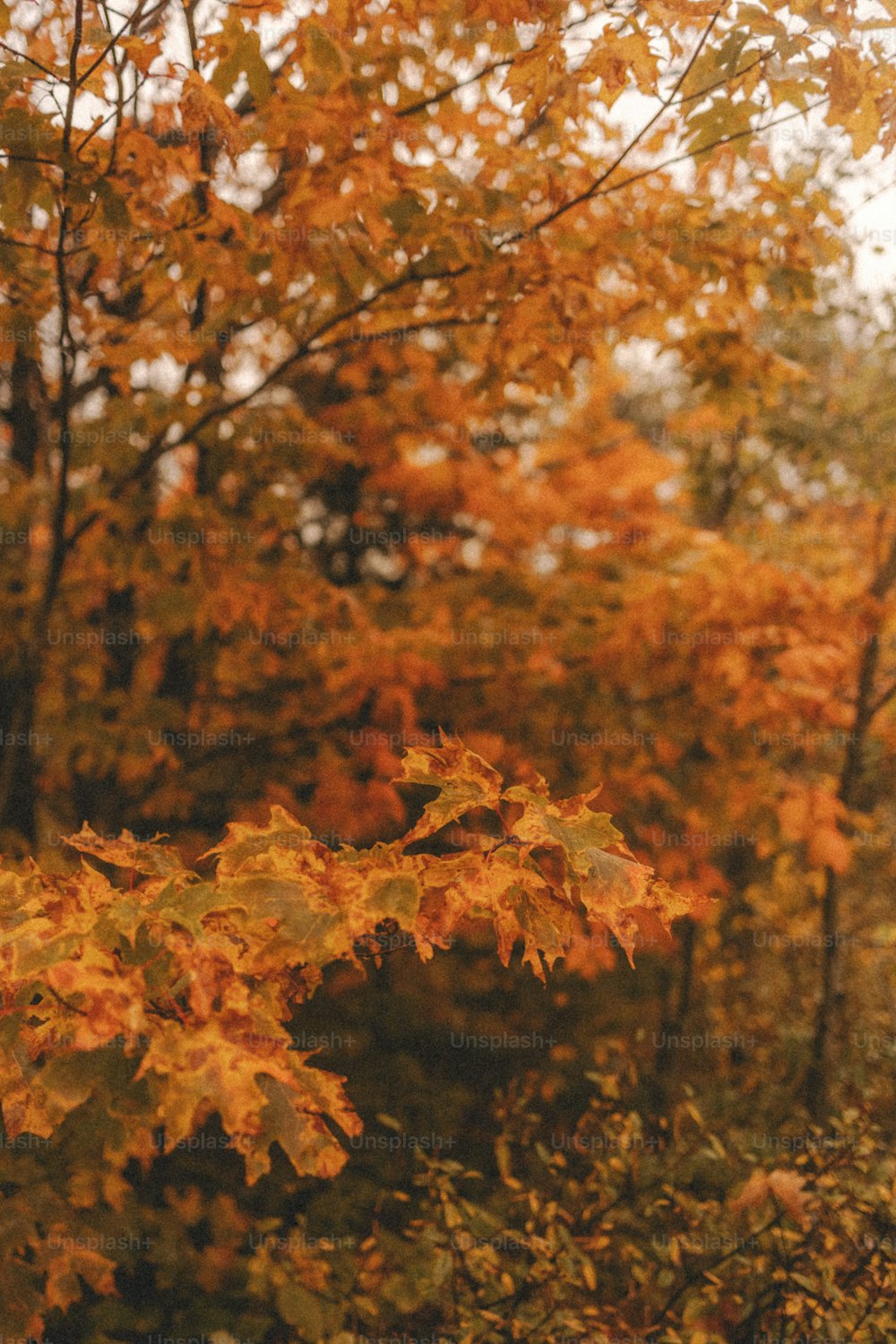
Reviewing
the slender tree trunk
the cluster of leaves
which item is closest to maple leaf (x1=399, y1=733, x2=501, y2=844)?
the cluster of leaves

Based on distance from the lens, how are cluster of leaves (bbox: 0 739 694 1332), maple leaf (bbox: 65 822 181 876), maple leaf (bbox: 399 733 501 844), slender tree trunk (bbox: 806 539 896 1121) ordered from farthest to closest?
1. slender tree trunk (bbox: 806 539 896 1121)
2. maple leaf (bbox: 65 822 181 876)
3. maple leaf (bbox: 399 733 501 844)
4. cluster of leaves (bbox: 0 739 694 1332)

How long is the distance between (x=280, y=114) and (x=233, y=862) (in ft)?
→ 7.46

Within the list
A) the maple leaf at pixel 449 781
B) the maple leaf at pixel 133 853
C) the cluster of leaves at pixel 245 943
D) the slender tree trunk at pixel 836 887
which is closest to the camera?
the cluster of leaves at pixel 245 943

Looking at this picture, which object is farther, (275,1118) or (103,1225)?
(103,1225)

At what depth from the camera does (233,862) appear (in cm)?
191

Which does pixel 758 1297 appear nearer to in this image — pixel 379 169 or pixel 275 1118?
pixel 275 1118

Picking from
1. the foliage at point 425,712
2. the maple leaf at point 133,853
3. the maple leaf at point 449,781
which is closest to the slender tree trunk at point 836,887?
the foliage at point 425,712

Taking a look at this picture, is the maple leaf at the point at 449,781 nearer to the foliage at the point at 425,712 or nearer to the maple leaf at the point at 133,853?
Result: the foliage at the point at 425,712

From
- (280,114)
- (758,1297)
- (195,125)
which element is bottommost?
(758,1297)

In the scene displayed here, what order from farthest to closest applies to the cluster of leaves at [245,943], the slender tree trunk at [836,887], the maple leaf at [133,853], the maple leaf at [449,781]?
the slender tree trunk at [836,887] < the maple leaf at [133,853] < the maple leaf at [449,781] < the cluster of leaves at [245,943]

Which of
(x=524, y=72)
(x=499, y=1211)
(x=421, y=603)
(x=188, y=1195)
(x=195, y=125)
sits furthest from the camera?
(x=421, y=603)

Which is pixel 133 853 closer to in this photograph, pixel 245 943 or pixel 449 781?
pixel 245 943

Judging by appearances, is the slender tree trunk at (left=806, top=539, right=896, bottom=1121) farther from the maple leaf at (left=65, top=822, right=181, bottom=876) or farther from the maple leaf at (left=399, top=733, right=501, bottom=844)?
the maple leaf at (left=65, top=822, right=181, bottom=876)

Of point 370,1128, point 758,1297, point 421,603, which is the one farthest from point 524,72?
point 370,1128
